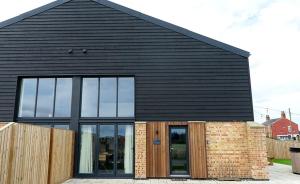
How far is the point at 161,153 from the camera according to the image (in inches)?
434

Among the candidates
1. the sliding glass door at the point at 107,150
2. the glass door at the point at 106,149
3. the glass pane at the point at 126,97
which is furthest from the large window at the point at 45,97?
the glass pane at the point at 126,97

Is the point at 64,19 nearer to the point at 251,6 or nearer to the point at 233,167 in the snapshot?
the point at 251,6

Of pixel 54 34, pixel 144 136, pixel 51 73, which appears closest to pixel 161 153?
pixel 144 136

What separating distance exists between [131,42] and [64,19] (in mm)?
3230

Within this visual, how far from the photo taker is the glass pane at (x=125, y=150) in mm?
11031

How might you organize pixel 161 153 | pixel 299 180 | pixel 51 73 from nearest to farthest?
pixel 299 180
pixel 161 153
pixel 51 73

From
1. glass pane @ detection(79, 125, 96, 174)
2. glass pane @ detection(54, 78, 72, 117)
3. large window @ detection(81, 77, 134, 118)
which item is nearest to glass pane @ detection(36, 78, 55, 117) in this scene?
glass pane @ detection(54, 78, 72, 117)

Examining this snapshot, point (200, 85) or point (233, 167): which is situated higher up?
point (200, 85)

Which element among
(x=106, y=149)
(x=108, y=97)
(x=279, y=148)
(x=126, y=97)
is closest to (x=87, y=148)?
(x=106, y=149)

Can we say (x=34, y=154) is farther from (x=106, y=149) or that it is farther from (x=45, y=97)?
(x=45, y=97)

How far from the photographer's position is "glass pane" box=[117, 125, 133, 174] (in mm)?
11031

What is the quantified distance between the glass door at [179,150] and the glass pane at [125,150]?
1.64 meters

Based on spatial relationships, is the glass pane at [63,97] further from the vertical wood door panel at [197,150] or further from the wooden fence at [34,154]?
the vertical wood door panel at [197,150]

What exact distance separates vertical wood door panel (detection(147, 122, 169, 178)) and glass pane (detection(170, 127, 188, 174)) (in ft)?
0.90
